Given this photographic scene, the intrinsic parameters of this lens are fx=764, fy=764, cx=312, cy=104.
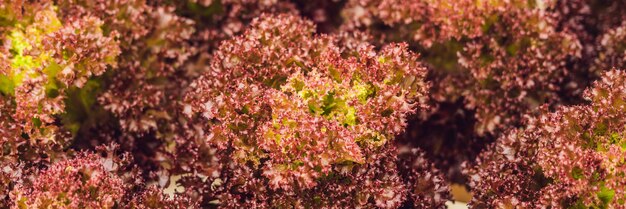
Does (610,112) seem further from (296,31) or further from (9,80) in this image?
(9,80)

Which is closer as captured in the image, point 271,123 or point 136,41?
point 271,123

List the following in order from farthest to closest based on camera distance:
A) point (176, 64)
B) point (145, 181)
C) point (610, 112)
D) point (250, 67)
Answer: point (176, 64), point (145, 181), point (250, 67), point (610, 112)

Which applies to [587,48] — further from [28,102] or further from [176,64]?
[28,102]

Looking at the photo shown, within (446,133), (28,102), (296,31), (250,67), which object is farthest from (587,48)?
(28,102)

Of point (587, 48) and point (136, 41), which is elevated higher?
point (587, 48)

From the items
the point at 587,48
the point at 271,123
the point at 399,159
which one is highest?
the point at 587,48

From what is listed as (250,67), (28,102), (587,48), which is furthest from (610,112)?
(28,102)

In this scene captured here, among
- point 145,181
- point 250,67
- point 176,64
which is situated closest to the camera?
point 250,67
